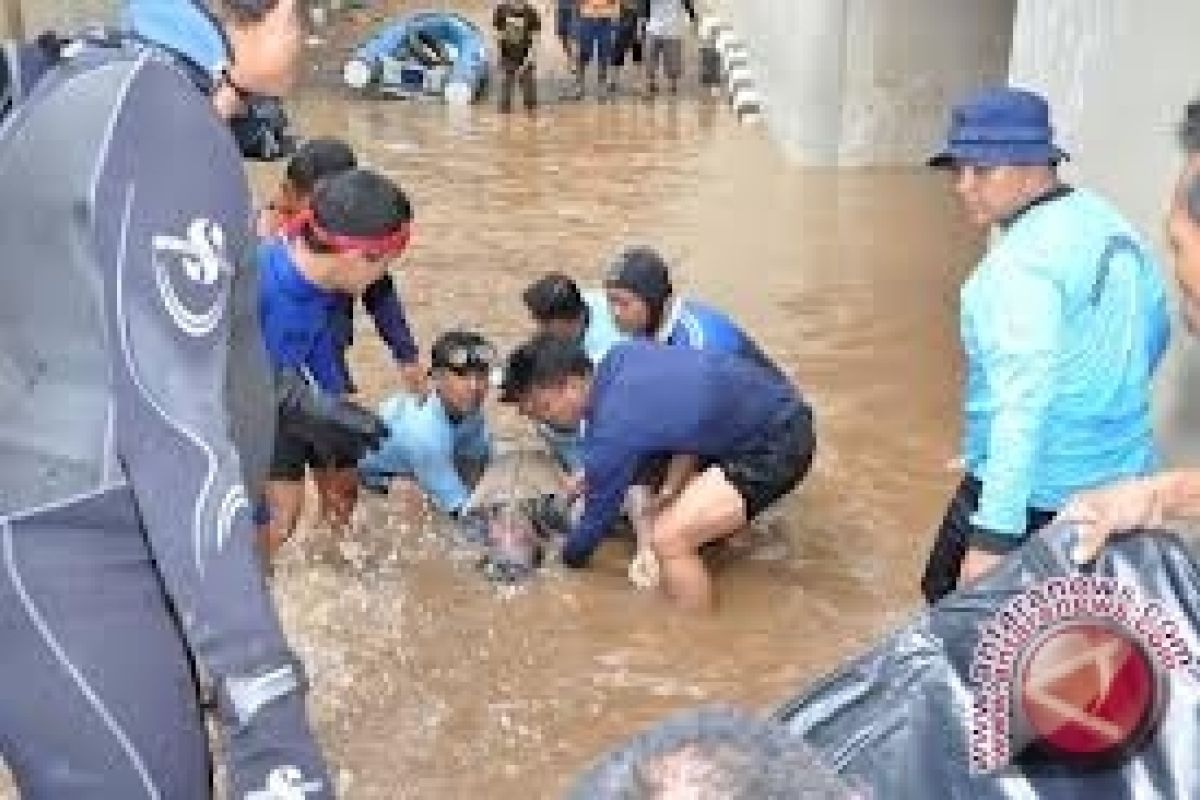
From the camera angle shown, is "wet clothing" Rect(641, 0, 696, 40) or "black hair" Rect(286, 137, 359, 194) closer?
"black hair" Rect(286, 137, 359, 194)

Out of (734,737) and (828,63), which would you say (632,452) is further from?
(828,63)

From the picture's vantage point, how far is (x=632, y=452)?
540 cm

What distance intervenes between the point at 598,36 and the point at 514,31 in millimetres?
896

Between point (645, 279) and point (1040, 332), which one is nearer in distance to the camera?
point (1040, 332)

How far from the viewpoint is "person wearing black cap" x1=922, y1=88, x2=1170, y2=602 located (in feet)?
13.2

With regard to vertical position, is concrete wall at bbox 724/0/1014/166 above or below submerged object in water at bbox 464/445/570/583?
above

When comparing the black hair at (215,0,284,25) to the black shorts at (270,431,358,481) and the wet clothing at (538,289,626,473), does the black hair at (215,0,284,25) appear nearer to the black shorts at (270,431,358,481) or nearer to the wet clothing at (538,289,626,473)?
the black shorts at (270,431,358,481)

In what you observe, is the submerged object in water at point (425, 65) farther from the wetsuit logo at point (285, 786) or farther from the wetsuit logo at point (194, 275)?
the wetsuit logo at point (285, 786)

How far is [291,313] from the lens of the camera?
5438 mm

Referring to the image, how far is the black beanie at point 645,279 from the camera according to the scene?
19.3 feet

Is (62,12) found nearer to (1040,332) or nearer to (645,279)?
(645,279)

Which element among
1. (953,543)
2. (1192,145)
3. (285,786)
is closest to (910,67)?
(953,543)

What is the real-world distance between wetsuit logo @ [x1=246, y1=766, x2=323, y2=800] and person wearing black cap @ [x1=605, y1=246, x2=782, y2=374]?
3.58 m

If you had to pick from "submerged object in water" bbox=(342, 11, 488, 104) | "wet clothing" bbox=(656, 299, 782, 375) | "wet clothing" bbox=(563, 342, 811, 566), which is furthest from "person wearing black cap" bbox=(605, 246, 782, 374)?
"submerged object in water" bbox=(342, 11, 488, 104)
